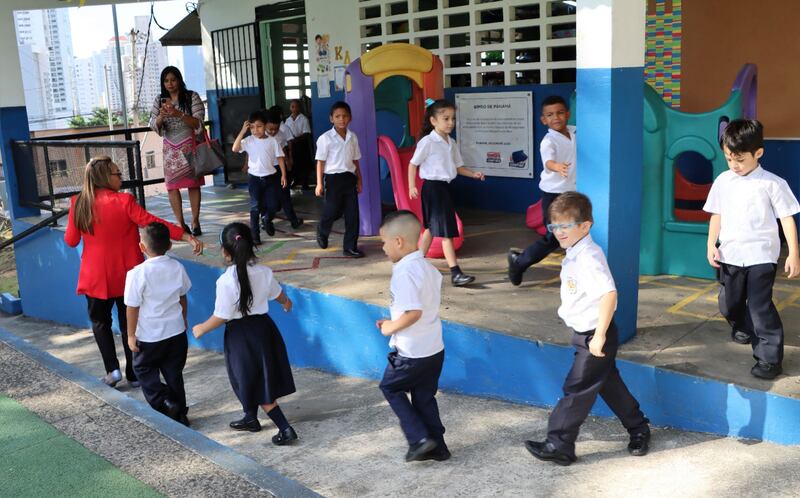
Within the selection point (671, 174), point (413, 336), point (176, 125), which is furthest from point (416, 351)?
point (176, 125)

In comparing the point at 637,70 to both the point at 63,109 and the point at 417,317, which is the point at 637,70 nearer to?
the point at 417,317

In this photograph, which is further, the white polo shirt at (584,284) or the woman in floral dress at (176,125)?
the woman in floral dress at (176,125)

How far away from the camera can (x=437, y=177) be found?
618 centimetres

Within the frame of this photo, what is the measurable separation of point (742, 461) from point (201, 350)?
17.4 ft

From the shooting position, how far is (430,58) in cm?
791

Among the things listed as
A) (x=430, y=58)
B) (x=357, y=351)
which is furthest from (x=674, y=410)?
(x=430, y=58)

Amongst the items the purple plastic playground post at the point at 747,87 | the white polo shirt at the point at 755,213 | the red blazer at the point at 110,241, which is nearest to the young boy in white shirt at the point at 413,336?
the white polo shirt at the point at 755,213

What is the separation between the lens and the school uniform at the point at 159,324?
4.99 m

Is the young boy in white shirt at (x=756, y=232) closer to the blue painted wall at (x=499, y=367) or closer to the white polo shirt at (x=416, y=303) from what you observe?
the blue painted wall at (x=499, y=367)

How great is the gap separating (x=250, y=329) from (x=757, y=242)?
2.83 meters

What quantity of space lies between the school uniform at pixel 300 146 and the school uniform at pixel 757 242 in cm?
759

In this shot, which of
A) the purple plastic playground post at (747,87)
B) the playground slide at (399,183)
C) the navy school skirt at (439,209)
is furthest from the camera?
the playground slide at (399,183)

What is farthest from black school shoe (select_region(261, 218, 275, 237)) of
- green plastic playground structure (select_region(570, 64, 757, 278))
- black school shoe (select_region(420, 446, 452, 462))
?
black school shoe (select_region(420, 446, 452, 462))

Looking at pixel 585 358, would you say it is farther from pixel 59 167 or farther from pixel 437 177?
pixel 59 167
